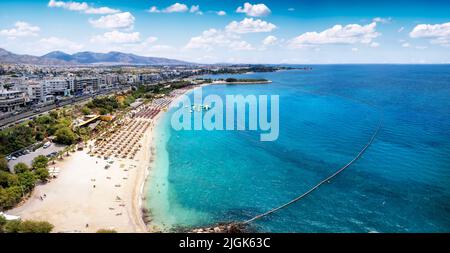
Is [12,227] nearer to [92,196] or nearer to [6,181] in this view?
[92,196]

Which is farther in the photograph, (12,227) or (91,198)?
(91,198)

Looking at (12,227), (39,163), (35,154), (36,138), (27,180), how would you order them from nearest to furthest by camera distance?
(12,227) → (27,180) → (39,163) → (35,154) → (36,138)

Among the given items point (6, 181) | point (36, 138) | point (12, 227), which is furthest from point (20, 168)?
point (36, 138)

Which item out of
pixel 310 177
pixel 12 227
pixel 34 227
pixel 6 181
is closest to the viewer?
pixel 12 227
